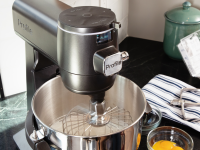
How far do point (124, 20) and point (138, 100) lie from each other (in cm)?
89

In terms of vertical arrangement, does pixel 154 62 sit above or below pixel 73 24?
below

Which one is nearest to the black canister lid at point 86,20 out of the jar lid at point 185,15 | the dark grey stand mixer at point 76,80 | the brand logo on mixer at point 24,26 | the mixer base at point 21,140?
the dark grey stand mixer at point 76,80

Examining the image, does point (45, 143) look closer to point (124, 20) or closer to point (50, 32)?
point (50, 32)

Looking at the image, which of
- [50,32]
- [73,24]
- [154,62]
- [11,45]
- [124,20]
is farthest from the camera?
[124,20]

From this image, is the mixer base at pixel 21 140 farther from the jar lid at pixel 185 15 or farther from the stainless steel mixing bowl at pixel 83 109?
the jar lid at pixel 185 15

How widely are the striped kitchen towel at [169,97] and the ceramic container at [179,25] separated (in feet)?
0.85

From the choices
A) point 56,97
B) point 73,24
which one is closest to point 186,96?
point 56,97

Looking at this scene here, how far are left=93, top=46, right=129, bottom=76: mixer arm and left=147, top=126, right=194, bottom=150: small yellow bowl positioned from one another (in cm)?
33

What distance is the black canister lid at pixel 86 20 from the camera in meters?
0.38

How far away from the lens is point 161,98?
2.73 ft

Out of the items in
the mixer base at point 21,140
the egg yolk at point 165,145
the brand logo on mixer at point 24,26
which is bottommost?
the egg yolk at point 165,145

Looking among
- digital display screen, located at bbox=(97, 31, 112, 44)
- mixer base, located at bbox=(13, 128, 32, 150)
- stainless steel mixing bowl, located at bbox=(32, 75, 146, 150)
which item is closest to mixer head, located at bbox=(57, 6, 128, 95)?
digital display screen, located at bbox=(97, 31, 112, 44)

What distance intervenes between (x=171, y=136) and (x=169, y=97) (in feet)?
0.56

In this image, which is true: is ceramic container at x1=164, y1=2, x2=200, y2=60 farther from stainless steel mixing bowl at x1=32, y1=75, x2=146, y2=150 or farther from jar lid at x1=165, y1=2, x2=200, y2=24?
stainless steel mixing bowl at x1=32, y1=75, x2=146, y2=150
